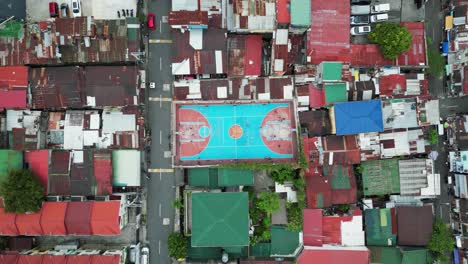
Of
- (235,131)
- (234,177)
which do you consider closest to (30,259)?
(234,177)

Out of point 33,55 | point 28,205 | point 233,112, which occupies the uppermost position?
point 33,55

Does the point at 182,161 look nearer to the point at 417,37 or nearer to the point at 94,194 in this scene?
the point at 94,194

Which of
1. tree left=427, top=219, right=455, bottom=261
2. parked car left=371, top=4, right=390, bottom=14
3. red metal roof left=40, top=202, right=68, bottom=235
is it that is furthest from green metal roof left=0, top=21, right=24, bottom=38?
tree left=427, top=219, right=455, bottom=261

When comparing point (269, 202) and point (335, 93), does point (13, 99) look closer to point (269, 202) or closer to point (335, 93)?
point (269, 202)

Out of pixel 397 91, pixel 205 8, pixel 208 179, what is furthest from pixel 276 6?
pixel 208 179

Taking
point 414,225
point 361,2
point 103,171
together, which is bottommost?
point 414,225

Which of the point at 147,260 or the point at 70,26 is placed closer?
the point at 70,26

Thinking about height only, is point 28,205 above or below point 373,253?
above
